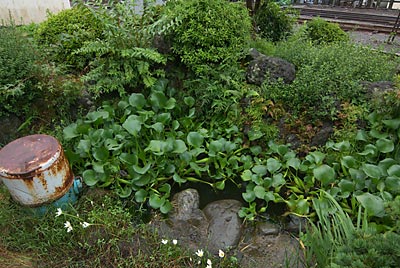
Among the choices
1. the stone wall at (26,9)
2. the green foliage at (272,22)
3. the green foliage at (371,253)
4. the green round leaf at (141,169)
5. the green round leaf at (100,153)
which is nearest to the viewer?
the green foliage at (371,253)

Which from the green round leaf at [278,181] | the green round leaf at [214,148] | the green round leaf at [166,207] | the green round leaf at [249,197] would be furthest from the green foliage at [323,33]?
the green round leaf at [166,207]

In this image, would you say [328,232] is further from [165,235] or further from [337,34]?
[337,34]

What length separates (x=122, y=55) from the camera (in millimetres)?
3549

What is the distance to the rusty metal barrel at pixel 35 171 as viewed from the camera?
8.08 ft

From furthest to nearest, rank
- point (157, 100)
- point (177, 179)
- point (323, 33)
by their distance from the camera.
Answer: point (323, 33) → point (157, 100) → point (177, 179)

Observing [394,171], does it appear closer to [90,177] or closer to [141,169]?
[141,169]

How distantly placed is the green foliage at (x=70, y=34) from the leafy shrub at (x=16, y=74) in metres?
0.45

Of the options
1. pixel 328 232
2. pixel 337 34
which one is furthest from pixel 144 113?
pixel 337 34

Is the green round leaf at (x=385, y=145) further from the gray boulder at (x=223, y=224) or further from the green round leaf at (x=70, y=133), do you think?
the green round leaf at (x=70, y=133)

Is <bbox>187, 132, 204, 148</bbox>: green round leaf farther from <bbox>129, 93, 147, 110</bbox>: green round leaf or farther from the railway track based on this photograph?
the railway track

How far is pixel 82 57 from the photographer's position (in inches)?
159

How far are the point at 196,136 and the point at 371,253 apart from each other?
6.92 ft

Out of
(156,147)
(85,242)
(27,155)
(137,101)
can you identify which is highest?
(137,101)

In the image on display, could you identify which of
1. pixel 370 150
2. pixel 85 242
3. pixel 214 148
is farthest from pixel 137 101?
pixel 370 150
